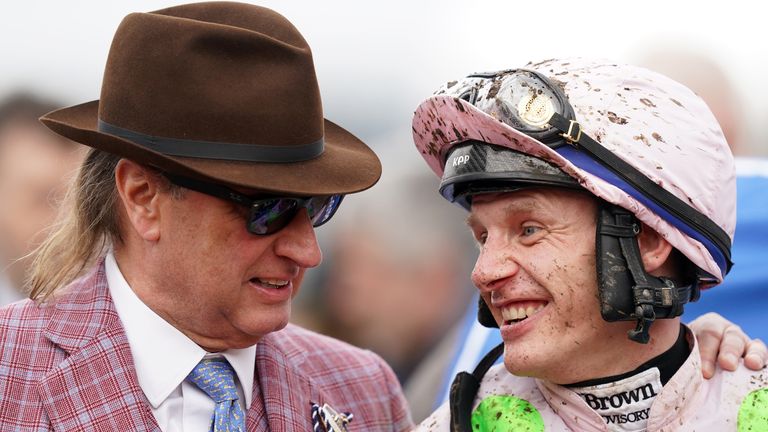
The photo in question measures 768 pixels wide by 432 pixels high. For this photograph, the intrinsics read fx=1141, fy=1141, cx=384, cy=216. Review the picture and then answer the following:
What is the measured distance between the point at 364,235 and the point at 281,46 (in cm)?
286

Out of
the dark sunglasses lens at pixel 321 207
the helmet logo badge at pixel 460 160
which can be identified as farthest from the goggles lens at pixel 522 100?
the dark sunglasses lens at pixel 321 207

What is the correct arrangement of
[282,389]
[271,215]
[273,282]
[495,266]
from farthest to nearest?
[282,389]
[273,282]
[271,215]
[495,266]

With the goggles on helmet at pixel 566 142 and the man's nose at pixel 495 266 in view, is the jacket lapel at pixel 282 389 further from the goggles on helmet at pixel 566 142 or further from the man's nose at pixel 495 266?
the goggles on helmet at pixel 566 142

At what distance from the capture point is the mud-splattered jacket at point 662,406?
10.7 feet

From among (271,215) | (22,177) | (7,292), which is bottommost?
(7,292)

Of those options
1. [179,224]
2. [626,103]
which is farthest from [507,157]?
[179,224]

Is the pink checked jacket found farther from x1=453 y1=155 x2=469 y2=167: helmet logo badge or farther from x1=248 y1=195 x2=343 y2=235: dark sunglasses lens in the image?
x1=453 y1=155 x2=469 y2=167: helmet logo badge

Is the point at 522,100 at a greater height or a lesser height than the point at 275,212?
greater

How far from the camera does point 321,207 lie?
3623 mm

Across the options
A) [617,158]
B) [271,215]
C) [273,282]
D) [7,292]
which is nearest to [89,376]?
[273,282]

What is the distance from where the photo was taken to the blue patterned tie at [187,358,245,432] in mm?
3416

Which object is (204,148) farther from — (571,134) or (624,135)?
(624,135)

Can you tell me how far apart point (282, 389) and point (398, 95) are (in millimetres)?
3144

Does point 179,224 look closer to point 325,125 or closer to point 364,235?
point 325,125
